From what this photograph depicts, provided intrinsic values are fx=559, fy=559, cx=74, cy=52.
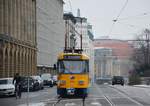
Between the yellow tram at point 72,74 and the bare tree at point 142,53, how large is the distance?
69.3 m

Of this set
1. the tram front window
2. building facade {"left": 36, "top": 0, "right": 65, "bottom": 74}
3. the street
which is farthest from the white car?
building facade {"left": 36, "top": 0, "right": 65, "bottom": 74}

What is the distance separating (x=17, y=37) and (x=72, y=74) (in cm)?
4160

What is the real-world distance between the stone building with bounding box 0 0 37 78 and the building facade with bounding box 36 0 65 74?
1392 cm

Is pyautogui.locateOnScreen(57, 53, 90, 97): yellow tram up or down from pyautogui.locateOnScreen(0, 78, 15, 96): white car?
up

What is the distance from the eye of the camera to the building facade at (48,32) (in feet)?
352

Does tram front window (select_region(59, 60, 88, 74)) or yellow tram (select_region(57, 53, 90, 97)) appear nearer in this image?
yellow tram (select_region(57, 53, 90, 97))

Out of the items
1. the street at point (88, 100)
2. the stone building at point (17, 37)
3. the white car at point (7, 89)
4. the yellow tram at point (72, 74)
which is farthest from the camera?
the stone building at point (17, 37)

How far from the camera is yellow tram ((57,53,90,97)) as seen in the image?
36.3 m

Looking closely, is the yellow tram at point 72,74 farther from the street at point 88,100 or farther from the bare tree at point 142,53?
the bare tree at point 142,53

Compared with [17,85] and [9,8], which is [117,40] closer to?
[9,8]

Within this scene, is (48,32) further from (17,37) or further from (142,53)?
(17,37)

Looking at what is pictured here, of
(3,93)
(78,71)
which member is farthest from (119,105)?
(3,93)

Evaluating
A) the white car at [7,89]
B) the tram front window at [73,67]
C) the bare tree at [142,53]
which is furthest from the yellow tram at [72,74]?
the bare tree at [142,53]

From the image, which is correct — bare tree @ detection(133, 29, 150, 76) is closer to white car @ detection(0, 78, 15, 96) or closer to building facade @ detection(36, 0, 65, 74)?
building facade @ detection(36, 0, 65, 74)
